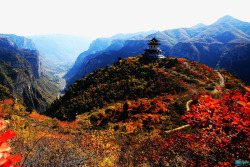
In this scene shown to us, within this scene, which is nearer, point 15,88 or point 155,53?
point 155,53

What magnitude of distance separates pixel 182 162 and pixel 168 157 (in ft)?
2.38

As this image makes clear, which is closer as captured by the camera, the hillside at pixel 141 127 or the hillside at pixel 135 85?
the hillside at pixel 141 127

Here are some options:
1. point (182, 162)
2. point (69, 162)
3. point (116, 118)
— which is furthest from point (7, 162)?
point (116, 118)

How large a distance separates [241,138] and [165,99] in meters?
15.5

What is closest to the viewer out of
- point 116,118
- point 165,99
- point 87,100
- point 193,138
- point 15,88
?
point 193,138

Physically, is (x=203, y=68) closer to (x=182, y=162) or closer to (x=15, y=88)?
(x=182, y=162)

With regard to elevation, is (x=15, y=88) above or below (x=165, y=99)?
below

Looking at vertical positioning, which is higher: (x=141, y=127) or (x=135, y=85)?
(x=141, y=127)

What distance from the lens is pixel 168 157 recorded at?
6844 mm

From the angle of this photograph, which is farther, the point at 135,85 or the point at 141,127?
A: the point at 135,85

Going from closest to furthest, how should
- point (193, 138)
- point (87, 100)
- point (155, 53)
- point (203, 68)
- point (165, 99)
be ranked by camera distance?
point (193, 138)
point (165, 99)
point (87, 100)
point (203, 68)
point (155, 53)

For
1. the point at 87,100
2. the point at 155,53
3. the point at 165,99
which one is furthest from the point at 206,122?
the point at 155,53

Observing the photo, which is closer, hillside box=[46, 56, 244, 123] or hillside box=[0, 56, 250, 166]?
hillside box=[0, 56, 250, 166]

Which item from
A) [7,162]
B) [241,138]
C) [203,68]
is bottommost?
[203,68]
